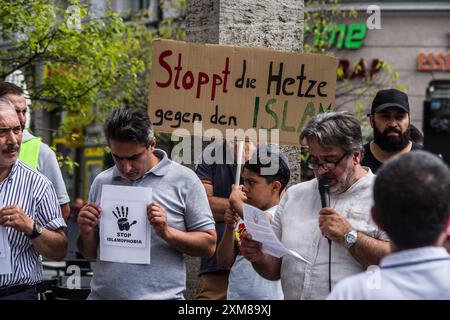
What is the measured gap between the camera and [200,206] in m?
4.57

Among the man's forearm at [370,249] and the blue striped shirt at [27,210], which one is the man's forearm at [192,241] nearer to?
the blue striped shirt at [27,210]

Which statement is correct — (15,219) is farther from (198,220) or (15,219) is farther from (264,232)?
(264,232)

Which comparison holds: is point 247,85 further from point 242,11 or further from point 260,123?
point 242,11

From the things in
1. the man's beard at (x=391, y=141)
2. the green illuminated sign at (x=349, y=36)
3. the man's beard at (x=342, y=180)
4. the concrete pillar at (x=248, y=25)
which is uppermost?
the green illuminated sign at (x=349, y=36)

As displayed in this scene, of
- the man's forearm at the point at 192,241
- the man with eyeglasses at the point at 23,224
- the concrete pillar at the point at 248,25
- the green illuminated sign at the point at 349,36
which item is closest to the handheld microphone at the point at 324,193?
the man's forearm at the point at 192,241

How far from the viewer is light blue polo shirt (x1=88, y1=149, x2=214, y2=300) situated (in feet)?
14.6

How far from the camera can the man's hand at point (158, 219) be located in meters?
4.36

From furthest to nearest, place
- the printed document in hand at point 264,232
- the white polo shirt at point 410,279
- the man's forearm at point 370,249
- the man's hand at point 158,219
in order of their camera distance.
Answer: the man's hand at point 158,219, the printed document in hand at point 264,232, the man's forearm at point 370,249, the white polo shirt at point 410,279

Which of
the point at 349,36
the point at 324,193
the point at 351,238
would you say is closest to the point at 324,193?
the point at 324,193

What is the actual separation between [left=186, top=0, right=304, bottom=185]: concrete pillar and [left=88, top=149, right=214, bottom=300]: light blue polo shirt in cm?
194

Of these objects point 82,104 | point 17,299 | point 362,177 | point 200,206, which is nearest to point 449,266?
point 362,177

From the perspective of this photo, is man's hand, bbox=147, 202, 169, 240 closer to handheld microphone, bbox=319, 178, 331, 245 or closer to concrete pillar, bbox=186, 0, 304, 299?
handheld microphone, bbox=319, 178, 331, 245

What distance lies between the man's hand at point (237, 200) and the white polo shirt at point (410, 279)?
217cm

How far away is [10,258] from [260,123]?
1.69m
